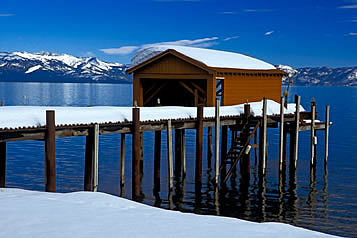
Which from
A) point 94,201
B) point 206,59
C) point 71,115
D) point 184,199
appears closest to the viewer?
point 94,201

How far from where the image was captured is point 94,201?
48.0 feet

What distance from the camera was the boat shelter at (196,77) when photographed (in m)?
34.7

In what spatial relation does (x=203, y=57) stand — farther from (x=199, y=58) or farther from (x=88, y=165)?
(x=88, y=165)

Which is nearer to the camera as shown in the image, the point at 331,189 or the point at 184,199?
the point at 184,199

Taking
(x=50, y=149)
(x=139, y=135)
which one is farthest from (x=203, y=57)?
(x=50, y=149)

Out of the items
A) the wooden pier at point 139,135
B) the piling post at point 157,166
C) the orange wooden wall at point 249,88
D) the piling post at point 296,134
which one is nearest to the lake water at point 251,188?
the piling post at point 157,166

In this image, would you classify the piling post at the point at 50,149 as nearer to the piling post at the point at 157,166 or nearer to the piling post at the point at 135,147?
the piling post at the point at 135,147

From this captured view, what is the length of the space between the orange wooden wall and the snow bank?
6.70ft

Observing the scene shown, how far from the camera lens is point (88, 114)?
77.6 ft

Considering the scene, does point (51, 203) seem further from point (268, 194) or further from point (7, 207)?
point (268, 194)

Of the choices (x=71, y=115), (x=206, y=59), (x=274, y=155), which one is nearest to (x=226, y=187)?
(x=206, y=59)

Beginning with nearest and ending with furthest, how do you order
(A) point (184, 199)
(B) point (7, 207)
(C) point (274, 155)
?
(B) point (7, 207) → (A) point (184, 199) → (C) point (274, 155)

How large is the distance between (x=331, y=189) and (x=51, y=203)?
23.0m

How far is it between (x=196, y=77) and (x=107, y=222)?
22.9m
